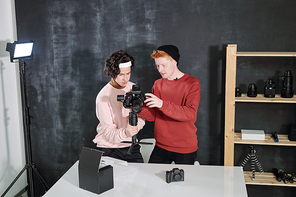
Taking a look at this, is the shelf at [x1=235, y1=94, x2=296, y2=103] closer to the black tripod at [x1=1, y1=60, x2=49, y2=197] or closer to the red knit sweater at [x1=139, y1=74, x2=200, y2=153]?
the red knit sweater at [x1=139, y1=74, x2=200, y2=153]

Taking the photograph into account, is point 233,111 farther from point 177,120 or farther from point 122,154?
point 122,154

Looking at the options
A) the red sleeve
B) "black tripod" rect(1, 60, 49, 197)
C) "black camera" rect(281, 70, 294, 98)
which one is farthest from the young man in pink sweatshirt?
"black camera" rect(281, 70, 294, 98)

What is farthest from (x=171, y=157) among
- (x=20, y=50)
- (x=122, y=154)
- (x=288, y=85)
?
(x=20, y=50)

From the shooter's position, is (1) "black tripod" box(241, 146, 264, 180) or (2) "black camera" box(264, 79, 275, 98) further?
(1) "black tripod" box(241, 146, 264, 180)

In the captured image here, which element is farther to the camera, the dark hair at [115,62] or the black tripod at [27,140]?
the black tripod at [27,140]

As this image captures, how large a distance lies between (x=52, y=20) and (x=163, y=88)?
1.59 metres

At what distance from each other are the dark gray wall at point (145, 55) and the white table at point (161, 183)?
112cm

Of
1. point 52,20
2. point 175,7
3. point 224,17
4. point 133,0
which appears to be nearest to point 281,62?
point 224,17

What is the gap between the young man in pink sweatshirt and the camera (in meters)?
2.87

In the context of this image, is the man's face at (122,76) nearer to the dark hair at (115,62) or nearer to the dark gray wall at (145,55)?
the dark hair at (115,62)

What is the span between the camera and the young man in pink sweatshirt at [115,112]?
2865 millimetres

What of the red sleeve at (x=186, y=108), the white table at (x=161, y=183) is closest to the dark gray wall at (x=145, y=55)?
the red sleeve at (x=186, y=108)

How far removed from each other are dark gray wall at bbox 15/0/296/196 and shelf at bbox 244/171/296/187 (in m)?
0.14

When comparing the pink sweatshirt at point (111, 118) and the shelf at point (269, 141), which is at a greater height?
the pink sweatshirt at point (111, 118)
